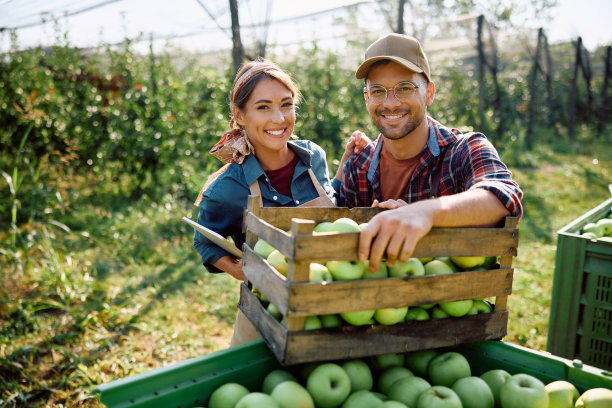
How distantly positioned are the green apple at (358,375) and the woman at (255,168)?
0.66 metres

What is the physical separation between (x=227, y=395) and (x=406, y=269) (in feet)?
2.05

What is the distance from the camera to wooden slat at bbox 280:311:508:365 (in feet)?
4.00

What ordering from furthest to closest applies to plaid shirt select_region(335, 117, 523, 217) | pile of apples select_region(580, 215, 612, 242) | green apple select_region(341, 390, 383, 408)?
1. pile of apples select_region(580, 215, 612, 242)
2. plaid shirt select_region(335, 117, 523, 217)
3. green apple select_region(341, 390, 383, 408)

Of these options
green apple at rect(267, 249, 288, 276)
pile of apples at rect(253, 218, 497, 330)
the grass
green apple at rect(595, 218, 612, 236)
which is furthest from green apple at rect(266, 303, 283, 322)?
green apple at rect(595, 218, 612, 236)

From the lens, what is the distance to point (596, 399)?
1185 millimetres

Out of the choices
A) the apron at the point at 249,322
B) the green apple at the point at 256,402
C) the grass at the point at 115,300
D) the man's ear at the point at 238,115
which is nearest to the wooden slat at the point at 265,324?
the green apple at the point at 256,402

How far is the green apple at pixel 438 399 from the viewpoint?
115 cm

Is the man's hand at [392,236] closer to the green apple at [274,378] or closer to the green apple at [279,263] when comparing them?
the green apple at [279,263]

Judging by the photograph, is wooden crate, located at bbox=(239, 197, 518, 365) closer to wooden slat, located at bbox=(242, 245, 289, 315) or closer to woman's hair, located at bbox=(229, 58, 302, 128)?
wooden slat, located at bbox=(242, 245, 289, 315)

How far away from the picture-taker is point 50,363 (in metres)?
3.03

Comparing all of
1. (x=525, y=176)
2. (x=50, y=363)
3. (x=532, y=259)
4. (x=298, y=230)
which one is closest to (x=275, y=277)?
(x=298, y=230)

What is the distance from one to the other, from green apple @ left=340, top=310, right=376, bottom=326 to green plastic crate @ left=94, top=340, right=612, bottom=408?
0.29 m

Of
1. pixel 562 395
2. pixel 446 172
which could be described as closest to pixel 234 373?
pixel 562 395

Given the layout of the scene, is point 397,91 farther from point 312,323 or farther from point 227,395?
point 227,395
